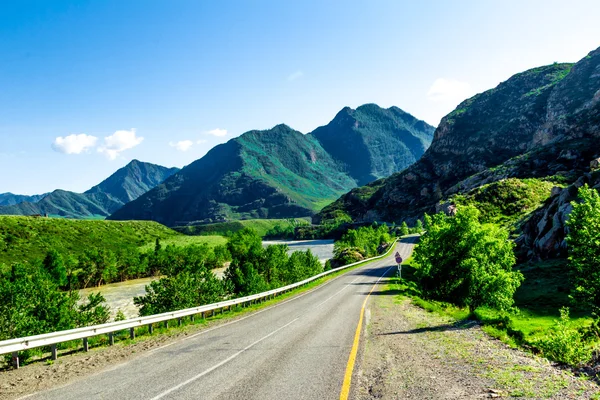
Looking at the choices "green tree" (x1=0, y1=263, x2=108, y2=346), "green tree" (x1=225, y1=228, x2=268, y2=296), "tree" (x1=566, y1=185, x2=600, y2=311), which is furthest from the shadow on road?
"green tree" (x1=225, y1=228, x2=268, y2=296)

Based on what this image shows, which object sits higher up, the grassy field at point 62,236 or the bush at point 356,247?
the grassy field at point 62,236

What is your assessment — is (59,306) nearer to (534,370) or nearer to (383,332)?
(383,332)

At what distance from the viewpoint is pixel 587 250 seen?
55.4ft

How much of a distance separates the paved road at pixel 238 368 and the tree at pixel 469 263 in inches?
511

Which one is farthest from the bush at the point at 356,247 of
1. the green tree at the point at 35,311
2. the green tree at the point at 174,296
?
the green tree at the point at 35,311

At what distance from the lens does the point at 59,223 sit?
124m

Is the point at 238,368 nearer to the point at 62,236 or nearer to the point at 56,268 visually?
the point at 56,268

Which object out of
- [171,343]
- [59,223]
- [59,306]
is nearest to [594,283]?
[171,343]

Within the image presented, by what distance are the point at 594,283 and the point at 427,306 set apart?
992 centimetres

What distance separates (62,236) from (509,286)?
12667 cm

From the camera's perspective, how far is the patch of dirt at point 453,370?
794cm

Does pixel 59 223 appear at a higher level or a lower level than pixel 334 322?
higher

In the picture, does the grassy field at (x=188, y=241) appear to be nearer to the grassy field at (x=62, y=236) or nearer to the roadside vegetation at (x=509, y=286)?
the grassy field at (x=62, y=236)

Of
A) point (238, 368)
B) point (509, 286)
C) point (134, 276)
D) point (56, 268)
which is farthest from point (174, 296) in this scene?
point (134, 276)
